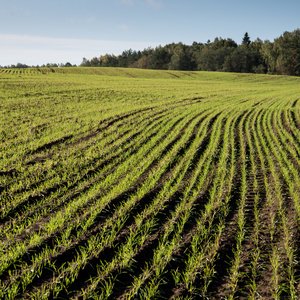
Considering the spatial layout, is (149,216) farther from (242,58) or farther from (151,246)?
(242,58)

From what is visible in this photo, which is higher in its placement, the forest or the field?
the forest

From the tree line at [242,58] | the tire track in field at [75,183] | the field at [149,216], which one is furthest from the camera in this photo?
the tree line at [242,58]

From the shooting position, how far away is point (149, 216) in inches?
259

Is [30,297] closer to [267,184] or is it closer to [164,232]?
[164,232]

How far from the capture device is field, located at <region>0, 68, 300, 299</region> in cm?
455

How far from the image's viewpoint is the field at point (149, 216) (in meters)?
4.55

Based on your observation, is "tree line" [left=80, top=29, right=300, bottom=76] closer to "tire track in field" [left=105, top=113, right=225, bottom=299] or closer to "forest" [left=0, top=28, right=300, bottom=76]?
"forest" [left=0, top=28, right=300, bottom=76]

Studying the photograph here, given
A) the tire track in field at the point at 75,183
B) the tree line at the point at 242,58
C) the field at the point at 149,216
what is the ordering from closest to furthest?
1. the field at the point at 149,216
2. the tire track in field at the point at 75,183
3. the tree line at the point at 242,58

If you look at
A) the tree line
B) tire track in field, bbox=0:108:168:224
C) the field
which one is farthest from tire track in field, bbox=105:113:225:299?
the tree line

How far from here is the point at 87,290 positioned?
14.1 feet

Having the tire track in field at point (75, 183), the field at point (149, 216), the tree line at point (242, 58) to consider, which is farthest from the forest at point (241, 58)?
the tire track in field at point (75, 183)

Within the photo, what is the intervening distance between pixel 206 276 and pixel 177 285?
0.55 m

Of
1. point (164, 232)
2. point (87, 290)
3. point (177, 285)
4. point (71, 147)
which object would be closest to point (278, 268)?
point (177, 285)

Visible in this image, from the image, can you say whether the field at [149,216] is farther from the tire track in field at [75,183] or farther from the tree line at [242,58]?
the tree line at [242,58]
